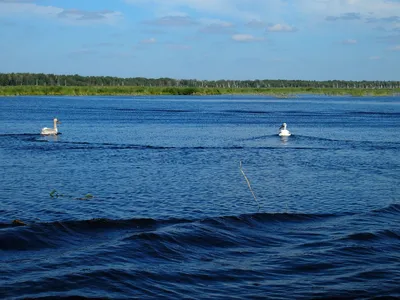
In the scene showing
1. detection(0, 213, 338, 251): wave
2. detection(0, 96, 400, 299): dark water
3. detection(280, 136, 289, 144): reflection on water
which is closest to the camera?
detection(0, 96, 400, 299): dark water

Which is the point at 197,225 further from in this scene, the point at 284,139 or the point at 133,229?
the point at 284,139

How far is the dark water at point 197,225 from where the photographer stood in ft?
39.2

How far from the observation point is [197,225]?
1634cm

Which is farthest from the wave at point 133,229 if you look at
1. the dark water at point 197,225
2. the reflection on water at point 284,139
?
the reflection on water at point 284,139

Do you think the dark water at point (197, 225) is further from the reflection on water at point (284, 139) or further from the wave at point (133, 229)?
the reflection on water at point (284, 139)

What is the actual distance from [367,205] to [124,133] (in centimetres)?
2893

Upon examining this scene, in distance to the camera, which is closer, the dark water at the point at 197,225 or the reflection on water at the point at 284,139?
the dark water at the point at 197,225

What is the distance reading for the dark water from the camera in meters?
11.9

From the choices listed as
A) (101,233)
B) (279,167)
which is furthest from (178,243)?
(279,167)

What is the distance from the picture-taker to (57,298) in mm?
10969

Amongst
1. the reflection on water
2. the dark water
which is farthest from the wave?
the reflection on water

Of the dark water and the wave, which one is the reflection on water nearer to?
the dark water

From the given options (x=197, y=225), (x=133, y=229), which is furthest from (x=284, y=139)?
(x=133, y=229)

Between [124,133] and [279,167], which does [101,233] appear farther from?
[124,133]
